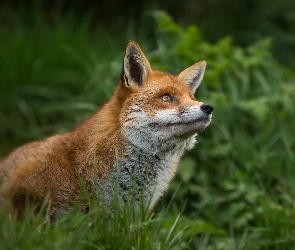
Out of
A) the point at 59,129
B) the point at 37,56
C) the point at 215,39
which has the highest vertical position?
the point at 215,39

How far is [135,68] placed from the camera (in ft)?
18.6

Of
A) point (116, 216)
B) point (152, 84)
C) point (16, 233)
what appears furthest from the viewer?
point (152, 84)

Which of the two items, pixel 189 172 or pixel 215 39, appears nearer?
pixel 189 172

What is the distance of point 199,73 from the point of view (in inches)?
239

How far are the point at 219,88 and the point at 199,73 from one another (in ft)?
7.92

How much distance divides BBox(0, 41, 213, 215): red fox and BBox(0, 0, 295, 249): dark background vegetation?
0.53m

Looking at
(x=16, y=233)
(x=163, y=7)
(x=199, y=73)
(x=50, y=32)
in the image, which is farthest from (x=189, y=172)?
(x=163, y=7)

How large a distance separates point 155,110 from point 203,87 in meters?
3.02

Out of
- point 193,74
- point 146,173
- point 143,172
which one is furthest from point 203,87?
point 146,173

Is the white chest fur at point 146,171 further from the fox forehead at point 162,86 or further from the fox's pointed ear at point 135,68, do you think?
the fox's pointed ear at point 135,68

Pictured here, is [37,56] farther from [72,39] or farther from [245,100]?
[245,100]

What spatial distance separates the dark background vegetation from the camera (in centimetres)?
719

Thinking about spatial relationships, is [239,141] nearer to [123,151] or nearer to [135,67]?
[135,67]

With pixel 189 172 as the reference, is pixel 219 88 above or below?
above
